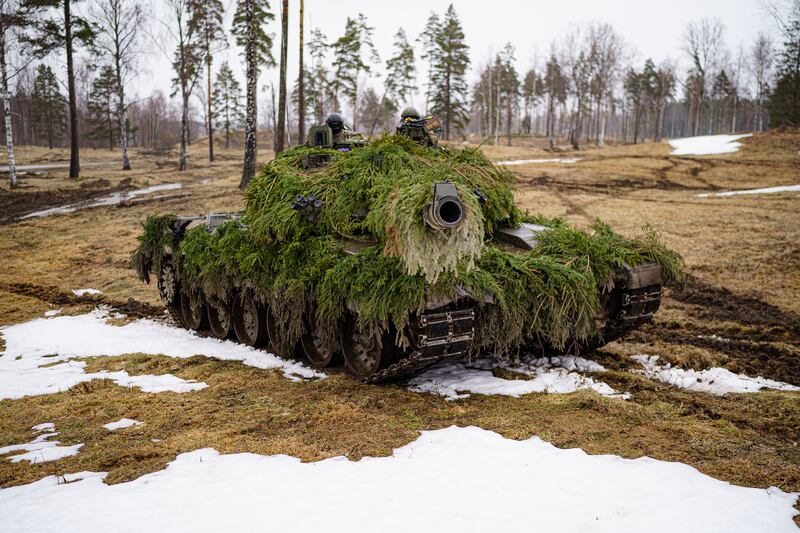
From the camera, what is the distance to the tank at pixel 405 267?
6090 millimetres

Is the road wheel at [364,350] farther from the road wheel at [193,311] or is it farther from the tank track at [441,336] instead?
the road wheel at [193,311]

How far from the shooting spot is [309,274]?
7.44 meters

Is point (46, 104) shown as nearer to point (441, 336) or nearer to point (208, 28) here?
point (208, 28)

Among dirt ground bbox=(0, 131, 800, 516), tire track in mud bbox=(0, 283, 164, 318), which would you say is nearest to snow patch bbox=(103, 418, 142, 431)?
dirt ground bbox=(0, 131, 800, 516)

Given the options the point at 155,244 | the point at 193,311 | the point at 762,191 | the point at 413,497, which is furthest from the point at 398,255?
the point at 762,191

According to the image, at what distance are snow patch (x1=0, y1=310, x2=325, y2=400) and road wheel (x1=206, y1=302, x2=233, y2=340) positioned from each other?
8.0 inches

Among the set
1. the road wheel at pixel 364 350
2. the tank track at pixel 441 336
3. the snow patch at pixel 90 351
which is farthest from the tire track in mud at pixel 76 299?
the tank track at pixel 441 336

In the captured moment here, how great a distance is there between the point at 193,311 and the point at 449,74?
40797 millimetres

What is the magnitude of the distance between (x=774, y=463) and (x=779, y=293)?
8.37 meters

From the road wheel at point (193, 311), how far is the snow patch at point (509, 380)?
4593 mm

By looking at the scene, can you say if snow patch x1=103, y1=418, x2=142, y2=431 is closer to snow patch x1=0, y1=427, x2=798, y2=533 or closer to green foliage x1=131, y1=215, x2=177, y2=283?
snow patch x1=0, y1=427, x2=798, y2=533

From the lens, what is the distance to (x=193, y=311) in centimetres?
1063

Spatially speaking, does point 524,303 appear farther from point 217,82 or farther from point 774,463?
point 217,82

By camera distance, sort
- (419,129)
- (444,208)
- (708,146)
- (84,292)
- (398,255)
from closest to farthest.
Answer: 1. (444,208)
2. (398,255)
3. (419,129)
4. (84,292)
5. (708,146)
